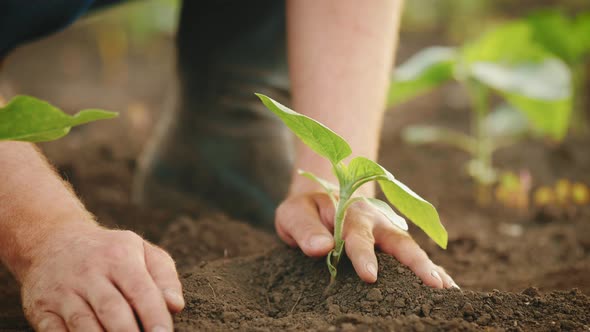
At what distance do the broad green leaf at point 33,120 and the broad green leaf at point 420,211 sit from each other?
450mm

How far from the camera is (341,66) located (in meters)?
1.36

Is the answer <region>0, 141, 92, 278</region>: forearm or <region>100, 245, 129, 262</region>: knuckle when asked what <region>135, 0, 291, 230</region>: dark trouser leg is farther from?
<region>100, 245, 129, 262</region>: knuckle

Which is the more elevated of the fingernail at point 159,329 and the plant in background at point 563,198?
the fingernail at point 159,329

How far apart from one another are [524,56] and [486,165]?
16.0 inches

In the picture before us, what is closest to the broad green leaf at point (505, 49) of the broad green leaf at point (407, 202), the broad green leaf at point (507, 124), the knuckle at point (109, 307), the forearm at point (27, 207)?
the broad green leaf at point (507, 124)

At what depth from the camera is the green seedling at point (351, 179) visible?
966 millimetres

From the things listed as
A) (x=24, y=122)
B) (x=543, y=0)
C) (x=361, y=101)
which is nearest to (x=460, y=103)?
(x=543, y=0)

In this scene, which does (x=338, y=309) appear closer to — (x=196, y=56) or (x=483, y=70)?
(x=196, y=56)

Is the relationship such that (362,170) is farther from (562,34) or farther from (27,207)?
(562,34)

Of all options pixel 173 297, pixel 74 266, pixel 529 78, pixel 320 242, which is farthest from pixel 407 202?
pixel 529 78

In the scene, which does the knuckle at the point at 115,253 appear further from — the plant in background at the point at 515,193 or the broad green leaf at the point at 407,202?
the plant in background at the point at 515,193

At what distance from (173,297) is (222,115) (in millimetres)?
1060

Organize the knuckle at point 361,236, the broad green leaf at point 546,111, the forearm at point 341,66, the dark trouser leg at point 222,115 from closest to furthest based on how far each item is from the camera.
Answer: the knuckle at point 361,236, the forearm at point 341,66, the dark trouser leg at point 222,115, the broad green leaf at point 546,111

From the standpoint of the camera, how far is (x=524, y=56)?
2.26 metres
